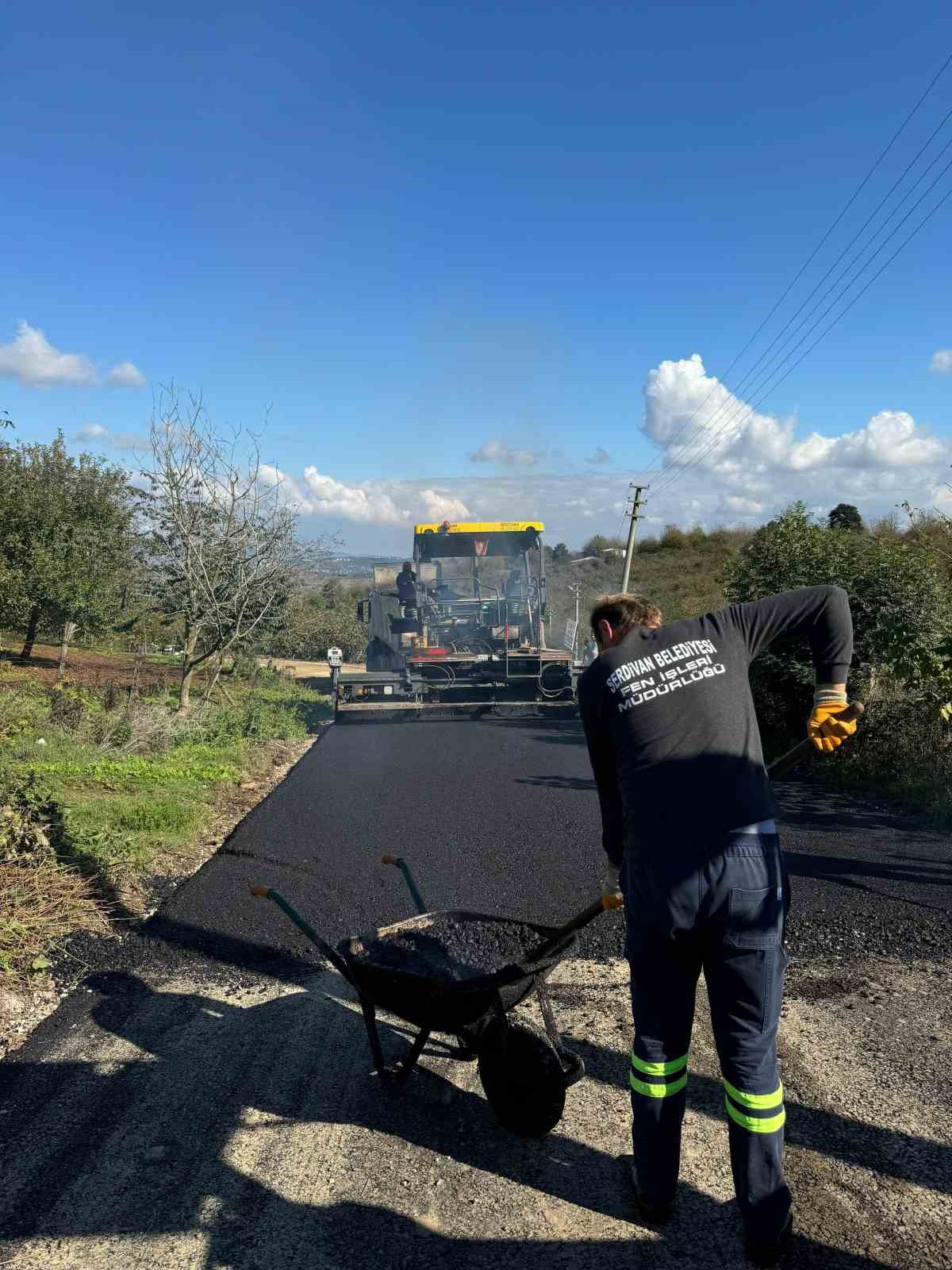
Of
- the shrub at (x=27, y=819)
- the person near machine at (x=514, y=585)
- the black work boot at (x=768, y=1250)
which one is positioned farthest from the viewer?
the person near machine at (x=514, y=585)

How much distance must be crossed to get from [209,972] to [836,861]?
404 cm

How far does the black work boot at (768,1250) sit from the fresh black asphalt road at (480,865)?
2190mm

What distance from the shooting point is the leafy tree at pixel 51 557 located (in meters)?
15.8

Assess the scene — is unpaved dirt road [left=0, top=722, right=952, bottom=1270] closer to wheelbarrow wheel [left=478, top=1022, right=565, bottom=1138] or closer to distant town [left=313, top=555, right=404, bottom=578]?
wheelbarrow wheel [left=478, top=1022, right=565, bottom=1138]

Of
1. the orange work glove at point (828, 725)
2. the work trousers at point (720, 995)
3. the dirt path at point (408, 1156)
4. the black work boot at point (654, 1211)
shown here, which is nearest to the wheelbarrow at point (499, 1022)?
the dirt path at point (408, 1156)

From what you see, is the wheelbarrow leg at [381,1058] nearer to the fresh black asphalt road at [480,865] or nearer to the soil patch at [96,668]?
the fresh black asphalt road at [480,865]

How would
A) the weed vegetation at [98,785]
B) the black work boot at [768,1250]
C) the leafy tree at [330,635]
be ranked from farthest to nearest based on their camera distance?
the leafy tree at [330,635] < the weed vegetation at [98,785] < the black work boot at [768,1250]

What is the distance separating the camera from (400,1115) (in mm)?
3238

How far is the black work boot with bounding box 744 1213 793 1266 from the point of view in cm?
242

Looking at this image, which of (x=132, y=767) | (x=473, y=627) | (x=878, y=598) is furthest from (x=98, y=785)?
(x=473, y=627)

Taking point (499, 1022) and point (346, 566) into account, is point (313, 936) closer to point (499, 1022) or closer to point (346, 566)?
point (499, 1022)

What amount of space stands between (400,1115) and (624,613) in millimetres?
1913

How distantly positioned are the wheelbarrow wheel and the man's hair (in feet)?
4.39

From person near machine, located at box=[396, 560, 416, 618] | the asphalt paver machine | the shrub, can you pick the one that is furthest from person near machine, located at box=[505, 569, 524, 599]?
the shrub
